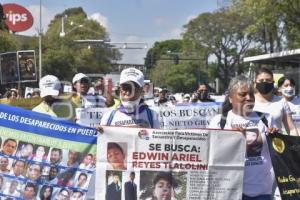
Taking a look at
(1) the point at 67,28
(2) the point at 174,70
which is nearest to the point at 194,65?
(2) the point at 174,70

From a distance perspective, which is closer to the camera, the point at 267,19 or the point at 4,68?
the point at 4,68

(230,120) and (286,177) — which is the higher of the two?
(230,120)

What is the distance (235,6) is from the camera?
35.7 m

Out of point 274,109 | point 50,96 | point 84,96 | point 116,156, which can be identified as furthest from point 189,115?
point 116,156

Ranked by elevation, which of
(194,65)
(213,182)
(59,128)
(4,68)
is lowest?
(213,182)

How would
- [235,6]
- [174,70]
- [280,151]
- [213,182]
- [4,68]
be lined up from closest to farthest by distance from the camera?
[213,182], [280,151], [4,68], [235,6], [174,70]

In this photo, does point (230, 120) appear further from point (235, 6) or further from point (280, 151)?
point (235, 6)

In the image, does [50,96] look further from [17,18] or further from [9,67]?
[17,18]

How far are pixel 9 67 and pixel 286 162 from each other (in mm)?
17996

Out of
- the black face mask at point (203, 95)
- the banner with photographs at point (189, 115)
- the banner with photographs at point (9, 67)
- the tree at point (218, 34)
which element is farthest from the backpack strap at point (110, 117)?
the tree at point (218, 34)

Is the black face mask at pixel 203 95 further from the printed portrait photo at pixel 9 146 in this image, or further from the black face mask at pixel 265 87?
the printed portrait photo at pixel 9 146

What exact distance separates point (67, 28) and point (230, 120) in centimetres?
9432

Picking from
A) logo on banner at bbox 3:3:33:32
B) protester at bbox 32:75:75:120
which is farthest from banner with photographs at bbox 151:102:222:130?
logo on banner at bbox 3:3:33:32

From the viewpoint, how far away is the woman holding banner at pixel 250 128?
5398 mm
